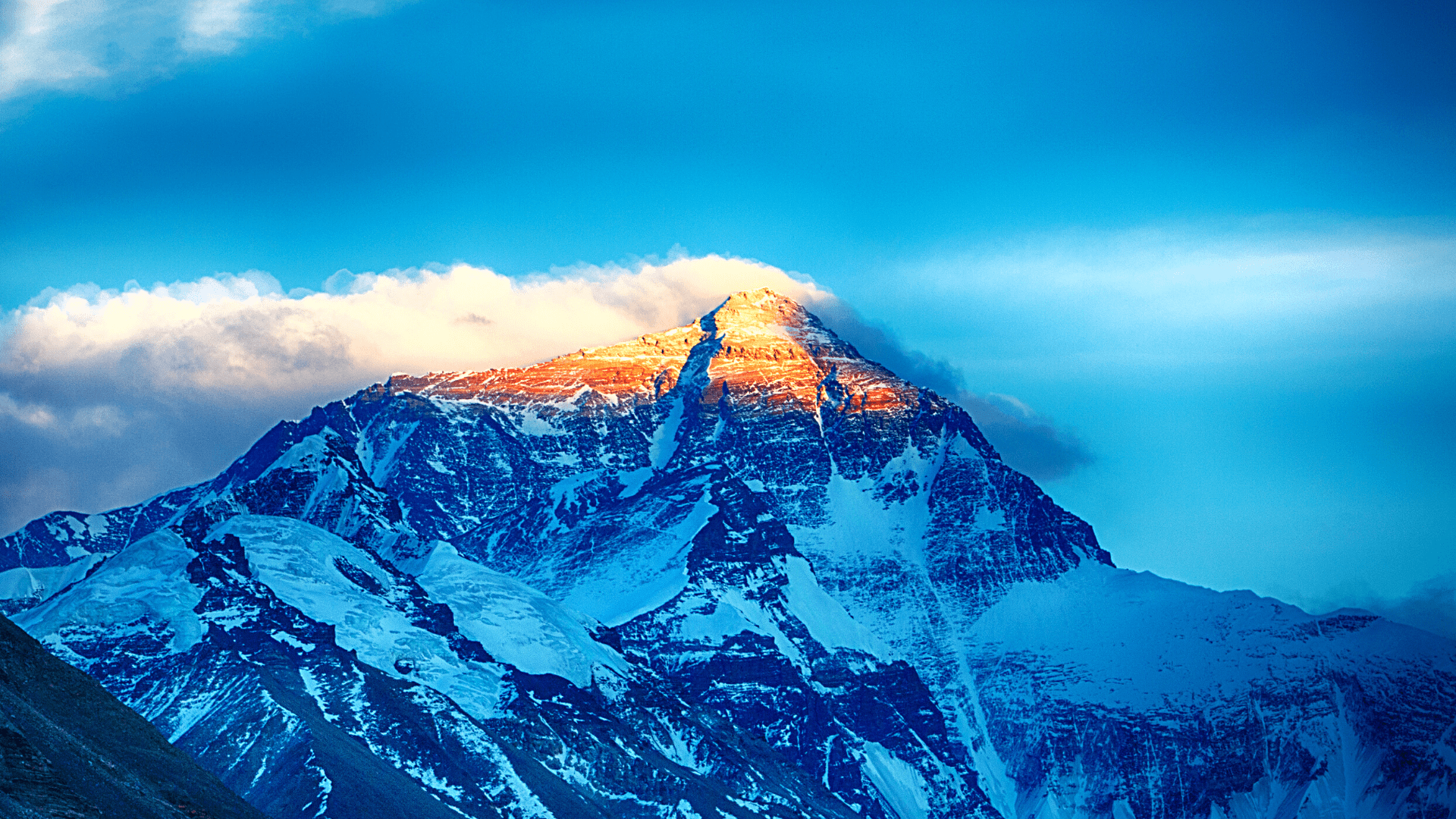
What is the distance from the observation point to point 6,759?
19725cm

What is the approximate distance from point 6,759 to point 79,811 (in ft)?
25.1

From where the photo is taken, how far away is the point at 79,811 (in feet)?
653
